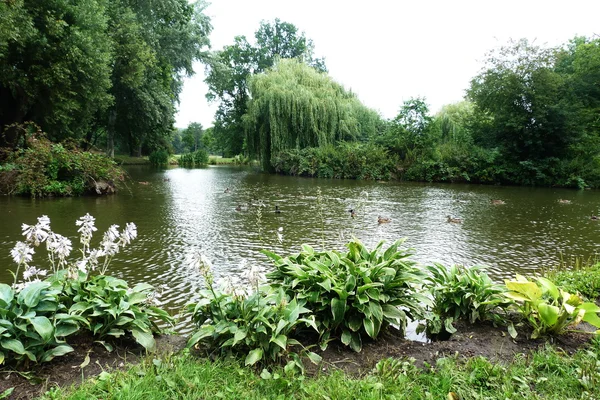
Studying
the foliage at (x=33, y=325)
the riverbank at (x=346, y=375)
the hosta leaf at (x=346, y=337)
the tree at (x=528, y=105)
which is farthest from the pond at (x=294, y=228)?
the tree at (x=528, y=105)

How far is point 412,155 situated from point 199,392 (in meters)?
23.9

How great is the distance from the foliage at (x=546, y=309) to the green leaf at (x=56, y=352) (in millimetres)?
3165

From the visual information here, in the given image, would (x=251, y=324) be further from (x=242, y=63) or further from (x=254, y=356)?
(x=242, y=63)

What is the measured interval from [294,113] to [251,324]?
2310 centimetres

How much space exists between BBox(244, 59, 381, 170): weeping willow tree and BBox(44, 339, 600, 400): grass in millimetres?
23152

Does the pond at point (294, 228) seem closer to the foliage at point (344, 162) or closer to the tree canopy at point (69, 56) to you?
the tree canopy at point (69, 56)

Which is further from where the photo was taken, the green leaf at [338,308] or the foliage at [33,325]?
the green leaf at [338,308]

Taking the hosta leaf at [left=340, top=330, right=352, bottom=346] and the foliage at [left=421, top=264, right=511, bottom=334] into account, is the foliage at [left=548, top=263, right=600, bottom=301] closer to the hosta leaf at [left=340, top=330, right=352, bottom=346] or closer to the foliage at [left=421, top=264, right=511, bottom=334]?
the foliage at [left=421, top=264, right=511, bottom=334]

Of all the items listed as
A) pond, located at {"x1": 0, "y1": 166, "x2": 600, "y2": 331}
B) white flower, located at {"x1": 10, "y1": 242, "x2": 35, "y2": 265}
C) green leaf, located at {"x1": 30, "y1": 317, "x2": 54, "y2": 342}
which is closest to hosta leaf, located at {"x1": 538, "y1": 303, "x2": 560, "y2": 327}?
pond, located at {"x1": 0, "y1": 166, "x2": 600, "y2": 331}

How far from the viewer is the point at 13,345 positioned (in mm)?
2123

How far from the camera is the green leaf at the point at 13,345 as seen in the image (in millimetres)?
2107

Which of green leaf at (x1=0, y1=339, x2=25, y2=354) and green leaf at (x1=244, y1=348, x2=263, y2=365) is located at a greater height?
green leaf at (x1=0, y1=339, x2=25, y2=354)

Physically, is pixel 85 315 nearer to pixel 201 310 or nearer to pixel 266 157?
pixel 201 310

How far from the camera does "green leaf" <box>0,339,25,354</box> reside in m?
2.11
